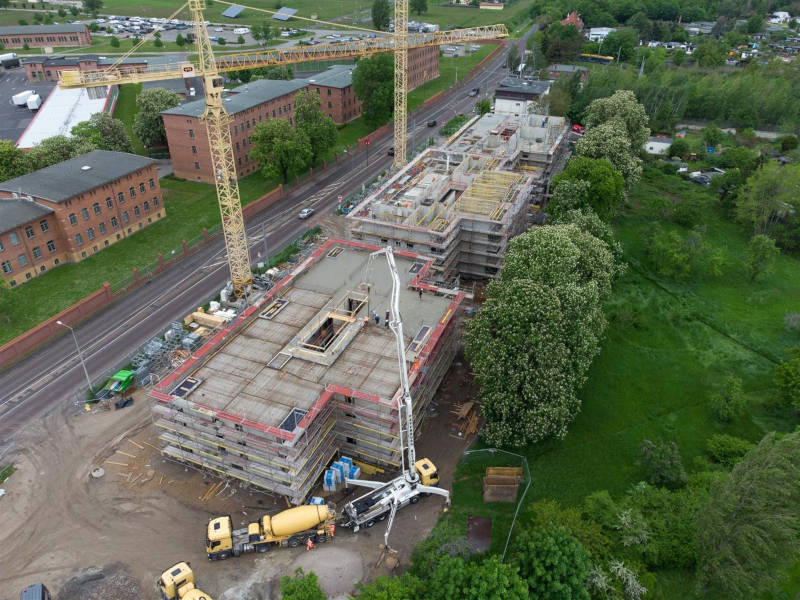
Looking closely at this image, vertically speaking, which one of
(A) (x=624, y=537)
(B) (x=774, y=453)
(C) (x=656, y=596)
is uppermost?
(B) (x=774, y=453)

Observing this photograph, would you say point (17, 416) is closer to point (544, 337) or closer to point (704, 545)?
point (544, 337)

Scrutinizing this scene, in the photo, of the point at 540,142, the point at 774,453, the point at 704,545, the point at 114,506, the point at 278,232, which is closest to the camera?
the point at 774,453

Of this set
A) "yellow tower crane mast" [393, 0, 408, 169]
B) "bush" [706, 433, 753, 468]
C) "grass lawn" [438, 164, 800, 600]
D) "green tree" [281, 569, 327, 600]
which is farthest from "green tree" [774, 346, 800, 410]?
"yellow tower crane mast" [393, 0, 408, 169]

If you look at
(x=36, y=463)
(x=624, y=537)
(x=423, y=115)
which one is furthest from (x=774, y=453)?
(x=423, y=115)

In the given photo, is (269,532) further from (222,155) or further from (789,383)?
(789,383)

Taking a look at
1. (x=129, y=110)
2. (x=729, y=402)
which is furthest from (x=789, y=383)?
(x=129, y=110)

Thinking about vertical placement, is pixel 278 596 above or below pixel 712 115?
below

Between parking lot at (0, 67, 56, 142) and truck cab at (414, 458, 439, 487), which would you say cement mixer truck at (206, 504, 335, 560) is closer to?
truck cab at (414, 458, 439, 487)
